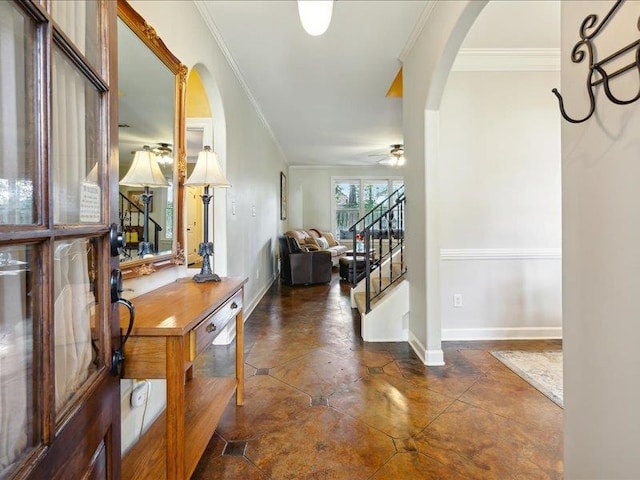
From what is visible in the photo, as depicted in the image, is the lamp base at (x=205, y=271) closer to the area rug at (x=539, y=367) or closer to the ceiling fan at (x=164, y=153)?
the ceiling fan at (x=164, y=153)

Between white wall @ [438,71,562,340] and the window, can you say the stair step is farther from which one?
the window

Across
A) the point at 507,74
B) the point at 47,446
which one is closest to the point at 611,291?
the point at 47,446

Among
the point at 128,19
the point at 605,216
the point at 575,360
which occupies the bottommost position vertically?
the point at 575,360

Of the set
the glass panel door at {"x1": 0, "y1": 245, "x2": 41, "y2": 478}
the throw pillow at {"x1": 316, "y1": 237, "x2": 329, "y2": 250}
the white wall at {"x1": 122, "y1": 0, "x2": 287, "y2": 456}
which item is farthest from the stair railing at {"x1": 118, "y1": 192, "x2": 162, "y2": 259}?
the throw pillow at {"x1": 316, "y1": 237, "x2": 329, "y2": 250}

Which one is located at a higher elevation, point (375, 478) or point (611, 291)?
point (611, 291)

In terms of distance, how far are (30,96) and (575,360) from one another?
143cm

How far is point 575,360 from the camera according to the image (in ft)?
3.12

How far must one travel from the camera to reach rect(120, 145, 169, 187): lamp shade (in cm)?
142

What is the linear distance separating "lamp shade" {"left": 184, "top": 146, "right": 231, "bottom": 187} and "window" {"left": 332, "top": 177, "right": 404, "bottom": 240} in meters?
6.56

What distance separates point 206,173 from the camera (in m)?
1.79

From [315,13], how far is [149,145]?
109 cm

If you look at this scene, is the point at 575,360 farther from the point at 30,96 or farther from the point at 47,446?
the point at 30,96

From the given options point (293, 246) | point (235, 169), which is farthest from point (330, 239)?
point (235, 169)

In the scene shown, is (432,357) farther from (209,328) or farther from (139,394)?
(139,394)
